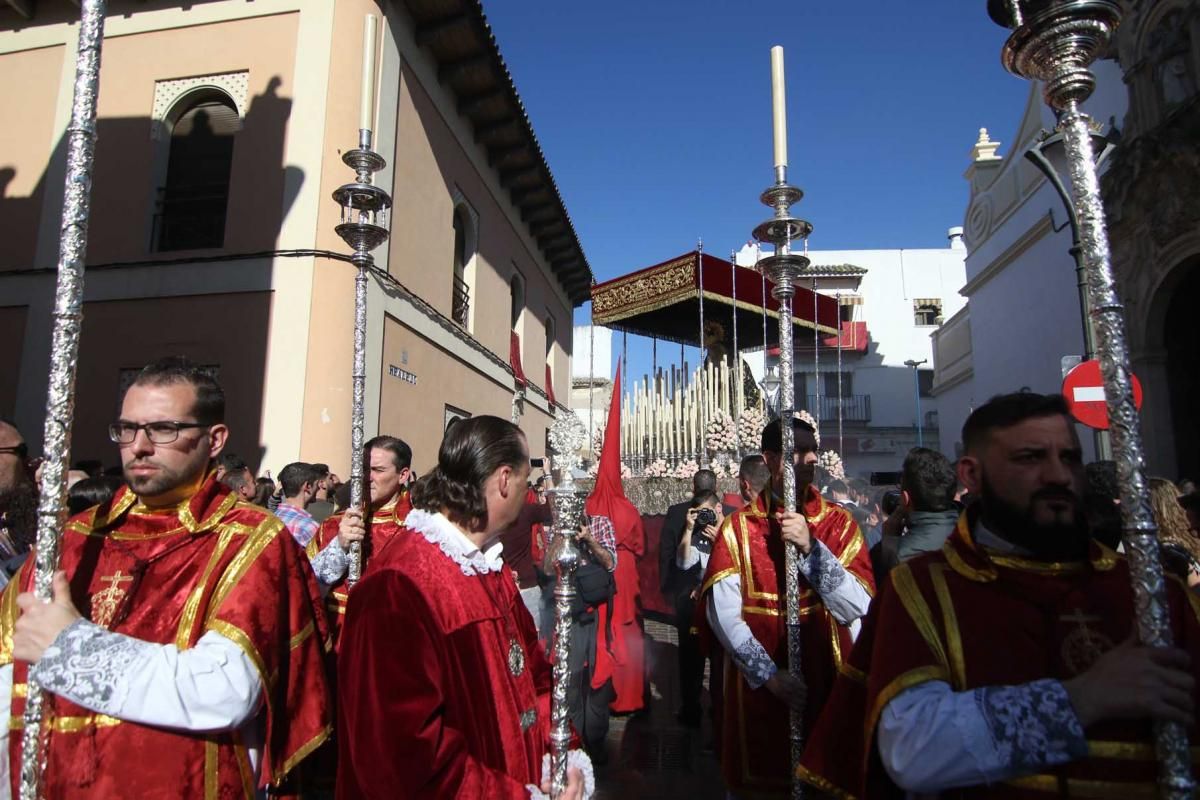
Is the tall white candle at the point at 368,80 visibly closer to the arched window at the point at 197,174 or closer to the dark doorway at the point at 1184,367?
the arched window at the point at 197,174

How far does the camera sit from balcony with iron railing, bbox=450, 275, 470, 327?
1318 cm

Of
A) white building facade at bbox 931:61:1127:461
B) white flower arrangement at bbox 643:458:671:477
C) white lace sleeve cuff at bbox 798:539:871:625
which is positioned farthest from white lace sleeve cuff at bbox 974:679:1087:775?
white building facade at bbox 931:61:1127:461

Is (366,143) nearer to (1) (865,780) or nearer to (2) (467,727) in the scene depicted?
(2) (467,727)

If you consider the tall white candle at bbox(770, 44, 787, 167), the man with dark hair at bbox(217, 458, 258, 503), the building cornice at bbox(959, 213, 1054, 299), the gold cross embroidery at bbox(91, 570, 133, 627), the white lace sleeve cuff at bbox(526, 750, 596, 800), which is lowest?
the white lace sleeve cuff at bbox(526, 750, 596, 800)

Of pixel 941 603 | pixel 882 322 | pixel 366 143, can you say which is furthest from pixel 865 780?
pixel 882 322

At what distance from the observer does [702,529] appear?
475 cm

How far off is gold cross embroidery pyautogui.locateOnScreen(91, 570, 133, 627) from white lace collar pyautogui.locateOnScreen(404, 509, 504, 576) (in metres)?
0.72

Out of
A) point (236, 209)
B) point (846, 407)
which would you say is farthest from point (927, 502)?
point (846, 407)

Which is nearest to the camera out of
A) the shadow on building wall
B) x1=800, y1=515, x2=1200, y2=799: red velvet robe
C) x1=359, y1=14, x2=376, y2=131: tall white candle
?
x1=800, y1=515, x2=1200, y2=799: red velvet robe

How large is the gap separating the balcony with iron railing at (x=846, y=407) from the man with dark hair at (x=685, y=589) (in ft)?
75.8

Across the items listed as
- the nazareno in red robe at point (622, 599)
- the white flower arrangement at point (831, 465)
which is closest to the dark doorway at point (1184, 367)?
the white flower arrangement at point (831, 465)

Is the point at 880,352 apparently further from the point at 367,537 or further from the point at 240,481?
the point at 367,537

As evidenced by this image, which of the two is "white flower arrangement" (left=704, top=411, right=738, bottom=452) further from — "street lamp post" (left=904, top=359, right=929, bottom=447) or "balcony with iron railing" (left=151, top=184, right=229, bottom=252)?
"street lamp post" (left=904, top=359, right=929, bottom=447)

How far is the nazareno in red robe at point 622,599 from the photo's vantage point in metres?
5.58
